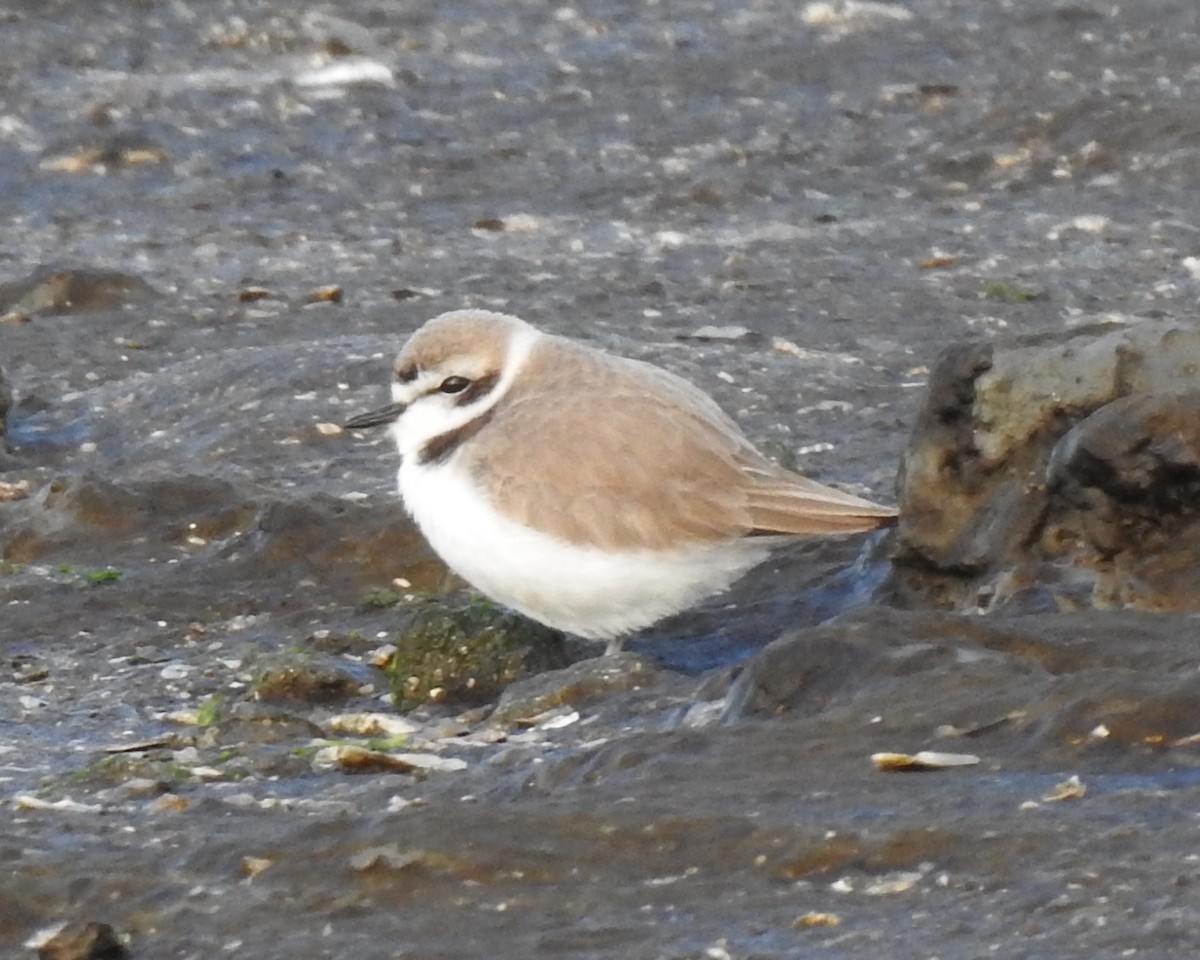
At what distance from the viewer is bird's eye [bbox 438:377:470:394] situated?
627cm

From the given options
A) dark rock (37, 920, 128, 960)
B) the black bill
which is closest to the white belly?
the black bill

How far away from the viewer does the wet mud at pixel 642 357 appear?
3.86 metres

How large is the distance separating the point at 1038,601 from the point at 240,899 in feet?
7.07

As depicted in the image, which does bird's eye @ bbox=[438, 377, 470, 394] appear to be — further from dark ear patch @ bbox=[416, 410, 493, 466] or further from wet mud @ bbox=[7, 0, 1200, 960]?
wet mud @ bbox=[7, 0, 1200, 960]

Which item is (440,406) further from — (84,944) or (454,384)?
(84,944)

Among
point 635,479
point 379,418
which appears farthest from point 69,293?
point 635,479

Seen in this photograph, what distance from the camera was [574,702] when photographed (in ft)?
18.3

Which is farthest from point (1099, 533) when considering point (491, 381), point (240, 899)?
point (240, 899)

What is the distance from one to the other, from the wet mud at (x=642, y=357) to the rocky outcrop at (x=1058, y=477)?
0.01m

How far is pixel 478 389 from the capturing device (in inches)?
246

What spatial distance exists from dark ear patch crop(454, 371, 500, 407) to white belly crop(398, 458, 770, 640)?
291mm

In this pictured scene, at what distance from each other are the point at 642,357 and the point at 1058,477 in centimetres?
365

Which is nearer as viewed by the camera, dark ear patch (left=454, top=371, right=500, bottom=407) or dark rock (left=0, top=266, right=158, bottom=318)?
dark ear patch (left=454, top=371, right=500, bottom=407)

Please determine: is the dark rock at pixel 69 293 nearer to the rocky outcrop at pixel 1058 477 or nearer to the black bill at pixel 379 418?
the black bill at pixel 379 418
